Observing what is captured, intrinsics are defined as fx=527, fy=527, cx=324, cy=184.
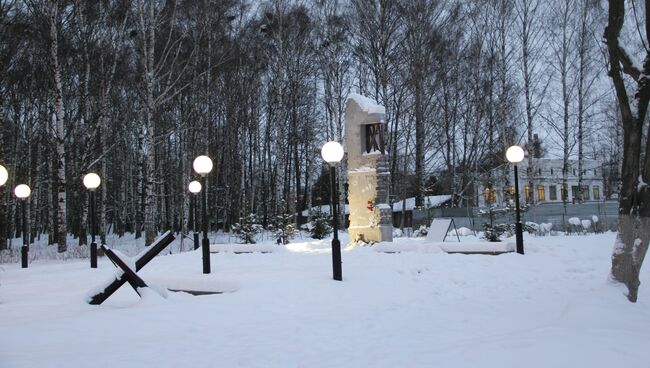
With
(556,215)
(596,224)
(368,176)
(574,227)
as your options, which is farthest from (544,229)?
(368,176)

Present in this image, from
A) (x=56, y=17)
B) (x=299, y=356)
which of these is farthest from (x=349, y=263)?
(x=56, y=17)

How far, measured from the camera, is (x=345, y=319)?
21.6ft

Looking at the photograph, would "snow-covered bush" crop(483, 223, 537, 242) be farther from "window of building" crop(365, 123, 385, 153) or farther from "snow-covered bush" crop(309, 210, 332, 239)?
"snow-covered bush" crop(309, 210, 332, 239)

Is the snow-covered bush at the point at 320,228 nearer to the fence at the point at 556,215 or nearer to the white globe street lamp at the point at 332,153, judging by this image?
the fence at the point at 556,215

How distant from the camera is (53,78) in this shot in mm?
17719

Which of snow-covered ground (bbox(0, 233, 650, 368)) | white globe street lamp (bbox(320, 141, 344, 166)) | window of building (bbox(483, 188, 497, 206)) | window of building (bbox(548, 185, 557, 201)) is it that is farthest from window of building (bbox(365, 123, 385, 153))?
window of building (bbox(548, 185, 557, 201))

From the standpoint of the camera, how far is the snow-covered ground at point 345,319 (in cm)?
482

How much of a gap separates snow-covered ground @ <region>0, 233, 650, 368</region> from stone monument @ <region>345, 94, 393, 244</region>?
404 centimetres

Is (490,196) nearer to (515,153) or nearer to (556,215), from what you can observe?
(556,215)

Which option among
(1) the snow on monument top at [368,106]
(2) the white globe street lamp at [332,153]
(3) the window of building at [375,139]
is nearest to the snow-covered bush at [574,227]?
(3) the window of building at [375,139]

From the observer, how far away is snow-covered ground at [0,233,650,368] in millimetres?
4820

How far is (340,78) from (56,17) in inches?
568

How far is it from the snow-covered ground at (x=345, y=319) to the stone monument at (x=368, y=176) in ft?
13.3

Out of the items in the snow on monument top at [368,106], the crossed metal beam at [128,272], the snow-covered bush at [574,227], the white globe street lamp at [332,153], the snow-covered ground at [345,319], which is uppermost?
the snow on monument top at [368,106]
